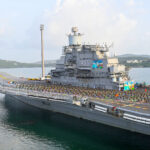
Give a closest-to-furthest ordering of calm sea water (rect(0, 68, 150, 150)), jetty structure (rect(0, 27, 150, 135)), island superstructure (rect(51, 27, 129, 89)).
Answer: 1. calm sea water (rect(0, 68, 150, 150))
2. jetty structure (rect(0, 27, 150, 135))
3. island superstructure (rect(51, 27, 129, 89))

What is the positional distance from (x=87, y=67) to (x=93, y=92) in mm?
6506

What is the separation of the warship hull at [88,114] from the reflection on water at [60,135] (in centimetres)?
96

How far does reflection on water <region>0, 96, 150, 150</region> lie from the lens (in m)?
25.4

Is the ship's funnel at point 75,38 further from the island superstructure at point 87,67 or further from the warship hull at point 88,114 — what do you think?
the warship hull at point 88,114

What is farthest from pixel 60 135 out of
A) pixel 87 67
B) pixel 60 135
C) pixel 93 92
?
pixel 87 67

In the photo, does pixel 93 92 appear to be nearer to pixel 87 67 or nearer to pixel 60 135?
pixel 87 67

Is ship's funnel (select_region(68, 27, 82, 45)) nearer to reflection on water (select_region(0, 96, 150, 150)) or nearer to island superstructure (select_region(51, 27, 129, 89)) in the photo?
island superstructure (select_region(51, 27, 129, 89))

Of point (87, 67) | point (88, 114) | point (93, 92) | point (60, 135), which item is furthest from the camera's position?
point (87, 67)

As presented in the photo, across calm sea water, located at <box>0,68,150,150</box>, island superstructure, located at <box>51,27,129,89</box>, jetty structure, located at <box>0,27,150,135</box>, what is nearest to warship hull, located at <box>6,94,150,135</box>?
jetty structure, located at <box>0,27,150,135</box>

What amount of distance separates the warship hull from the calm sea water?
0.95 m

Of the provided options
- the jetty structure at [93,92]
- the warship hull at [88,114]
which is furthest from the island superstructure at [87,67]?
the warship hull at [88,114]

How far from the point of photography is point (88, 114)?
31.0m

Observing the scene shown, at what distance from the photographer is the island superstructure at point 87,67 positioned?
3889 cm

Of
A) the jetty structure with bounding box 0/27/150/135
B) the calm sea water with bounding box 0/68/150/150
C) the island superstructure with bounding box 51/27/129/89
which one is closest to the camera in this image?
the calm sea water with bounding box 0/68/150/150
